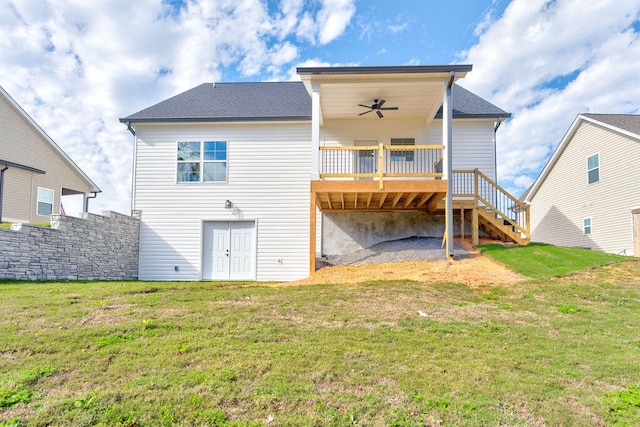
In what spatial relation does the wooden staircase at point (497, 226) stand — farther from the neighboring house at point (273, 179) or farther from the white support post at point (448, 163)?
the white support post at point (448, 163)

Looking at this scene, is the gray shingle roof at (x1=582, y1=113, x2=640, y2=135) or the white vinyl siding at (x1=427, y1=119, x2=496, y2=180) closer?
the white vinyl siding at (x1=427, y1=119, x2=496, y2=180)

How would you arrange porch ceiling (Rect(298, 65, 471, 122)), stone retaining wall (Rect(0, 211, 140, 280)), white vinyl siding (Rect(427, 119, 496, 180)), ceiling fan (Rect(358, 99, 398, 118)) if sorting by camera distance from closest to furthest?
stone retaining wall (Rect(0, 211, 140, 280)) → porch ceiling (Rect(298, 65, 471, 122)) → ceiling fan (Rect(358, 99, 398, 118)) → white vinyl siding (Rect(427, 119, 496, 180))

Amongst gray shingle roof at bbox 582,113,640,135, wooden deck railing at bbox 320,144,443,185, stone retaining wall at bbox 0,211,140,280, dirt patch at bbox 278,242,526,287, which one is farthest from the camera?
gray shingle roof at bbox 582,113,640,135

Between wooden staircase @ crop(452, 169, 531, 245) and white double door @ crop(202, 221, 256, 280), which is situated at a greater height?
wooden staircase @ crop(452, 169, 531, 245)

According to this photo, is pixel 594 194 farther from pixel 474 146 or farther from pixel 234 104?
pixel 234 104

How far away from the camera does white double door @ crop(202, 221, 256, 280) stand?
11491 mm

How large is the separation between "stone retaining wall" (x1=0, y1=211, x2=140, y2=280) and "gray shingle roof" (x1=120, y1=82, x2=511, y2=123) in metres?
3.58

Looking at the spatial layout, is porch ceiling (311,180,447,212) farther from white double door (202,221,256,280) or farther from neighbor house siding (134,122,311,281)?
white double door (202,221,256,280)

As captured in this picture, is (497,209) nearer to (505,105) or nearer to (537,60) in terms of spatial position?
(505,105)

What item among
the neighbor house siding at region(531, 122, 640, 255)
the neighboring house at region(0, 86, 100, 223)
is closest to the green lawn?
the neighbor house siding at region(531, 122, 640, 255)

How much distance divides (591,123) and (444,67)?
912 cm

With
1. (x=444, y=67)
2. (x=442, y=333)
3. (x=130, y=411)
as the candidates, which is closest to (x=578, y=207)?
(x=444, y=67)

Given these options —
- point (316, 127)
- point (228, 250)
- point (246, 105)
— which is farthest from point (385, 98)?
point (228, 250)

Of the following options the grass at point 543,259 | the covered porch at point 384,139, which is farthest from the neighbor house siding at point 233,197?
the grass at point 543,259
